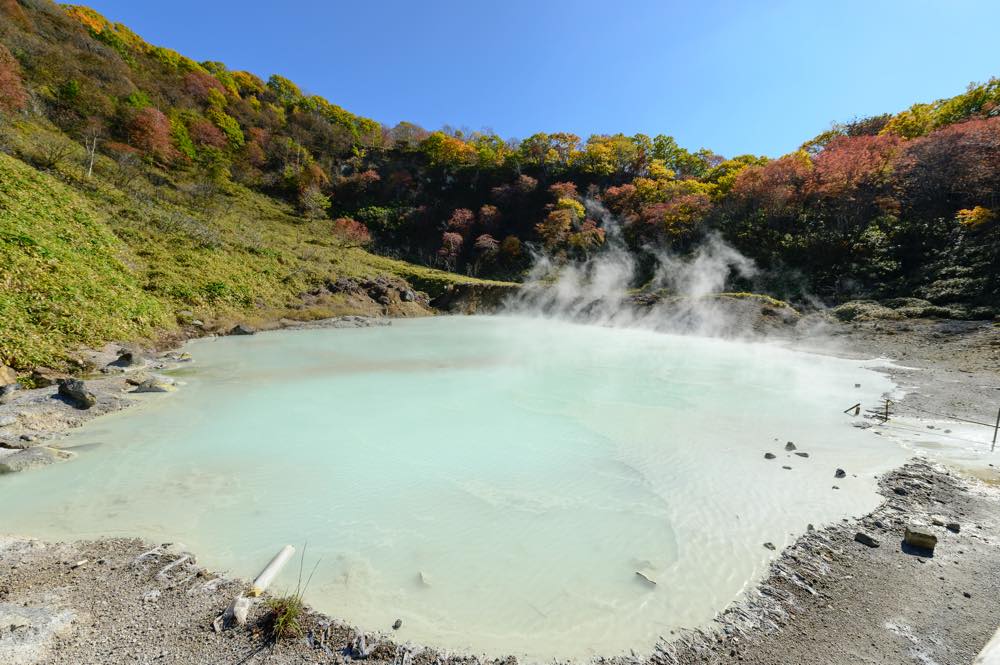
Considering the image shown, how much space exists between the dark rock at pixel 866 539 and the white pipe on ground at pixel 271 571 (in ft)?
18.0

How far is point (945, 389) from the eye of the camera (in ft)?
29.7

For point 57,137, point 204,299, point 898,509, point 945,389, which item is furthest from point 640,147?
point 57,137

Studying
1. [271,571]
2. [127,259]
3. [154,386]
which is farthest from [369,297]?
[271,571]

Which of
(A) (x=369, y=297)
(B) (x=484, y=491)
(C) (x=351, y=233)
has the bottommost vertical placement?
(B) (x=484, y=491)

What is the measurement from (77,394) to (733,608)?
9.96m

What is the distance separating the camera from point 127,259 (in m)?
14.9

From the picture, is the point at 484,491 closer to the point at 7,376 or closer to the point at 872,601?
the point at 872,601

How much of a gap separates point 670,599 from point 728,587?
567 mm

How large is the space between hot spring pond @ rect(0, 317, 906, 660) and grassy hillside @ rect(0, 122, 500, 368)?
341cm

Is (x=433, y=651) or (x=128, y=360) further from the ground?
(x=433, y=651)

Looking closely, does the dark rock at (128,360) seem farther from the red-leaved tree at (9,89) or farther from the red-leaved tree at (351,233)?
the red-leaved tree at (351,233)

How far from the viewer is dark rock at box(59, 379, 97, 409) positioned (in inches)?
267

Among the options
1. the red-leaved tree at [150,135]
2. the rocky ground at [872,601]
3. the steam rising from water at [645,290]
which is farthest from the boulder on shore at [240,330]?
the red-leaved tree at [150,135]

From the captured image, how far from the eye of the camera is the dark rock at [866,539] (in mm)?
3836
